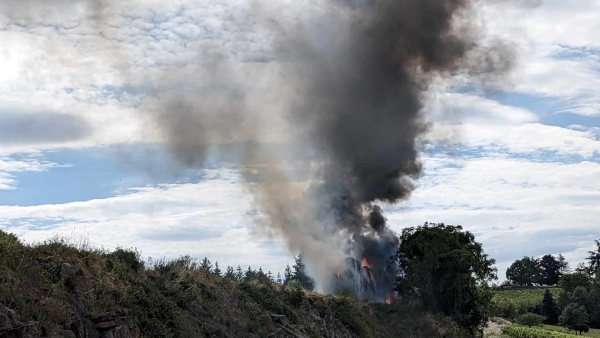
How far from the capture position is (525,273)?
174125 mm

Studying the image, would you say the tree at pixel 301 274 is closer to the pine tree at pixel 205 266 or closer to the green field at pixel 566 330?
the pine tree at pixel 205 266

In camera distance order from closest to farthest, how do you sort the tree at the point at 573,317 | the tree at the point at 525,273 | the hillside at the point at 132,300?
the hillside at the point at 132,300 → the tree at the point at 573,317 → the tree at the point at 525,273

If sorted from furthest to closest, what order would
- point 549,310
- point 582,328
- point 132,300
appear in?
point 549,310
point 582,328
point 132,300

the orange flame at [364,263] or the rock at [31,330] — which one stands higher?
the orange flame at [364,263]

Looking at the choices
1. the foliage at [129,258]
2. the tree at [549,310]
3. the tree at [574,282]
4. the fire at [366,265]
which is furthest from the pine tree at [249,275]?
the tree at [574,282]

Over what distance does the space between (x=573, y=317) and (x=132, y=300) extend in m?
103

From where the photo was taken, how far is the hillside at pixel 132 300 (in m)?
12.2

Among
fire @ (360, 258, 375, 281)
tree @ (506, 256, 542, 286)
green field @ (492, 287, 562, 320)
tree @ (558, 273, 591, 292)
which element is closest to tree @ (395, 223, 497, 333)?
fire @ (360, 258, 375, 281)

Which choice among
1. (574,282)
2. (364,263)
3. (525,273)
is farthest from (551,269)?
(364,263)

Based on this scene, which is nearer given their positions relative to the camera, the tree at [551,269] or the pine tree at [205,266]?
the pine tree at [205,266]

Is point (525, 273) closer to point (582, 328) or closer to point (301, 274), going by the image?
point (582, 328)

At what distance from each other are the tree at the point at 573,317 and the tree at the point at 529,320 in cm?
400

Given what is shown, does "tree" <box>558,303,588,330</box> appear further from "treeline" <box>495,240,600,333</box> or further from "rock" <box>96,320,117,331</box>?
"rock" <box>96,320,117,331</box>

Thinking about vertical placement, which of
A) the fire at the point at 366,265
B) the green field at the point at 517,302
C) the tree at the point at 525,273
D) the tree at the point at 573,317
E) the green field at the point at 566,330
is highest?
the tree at the point at 525,273
